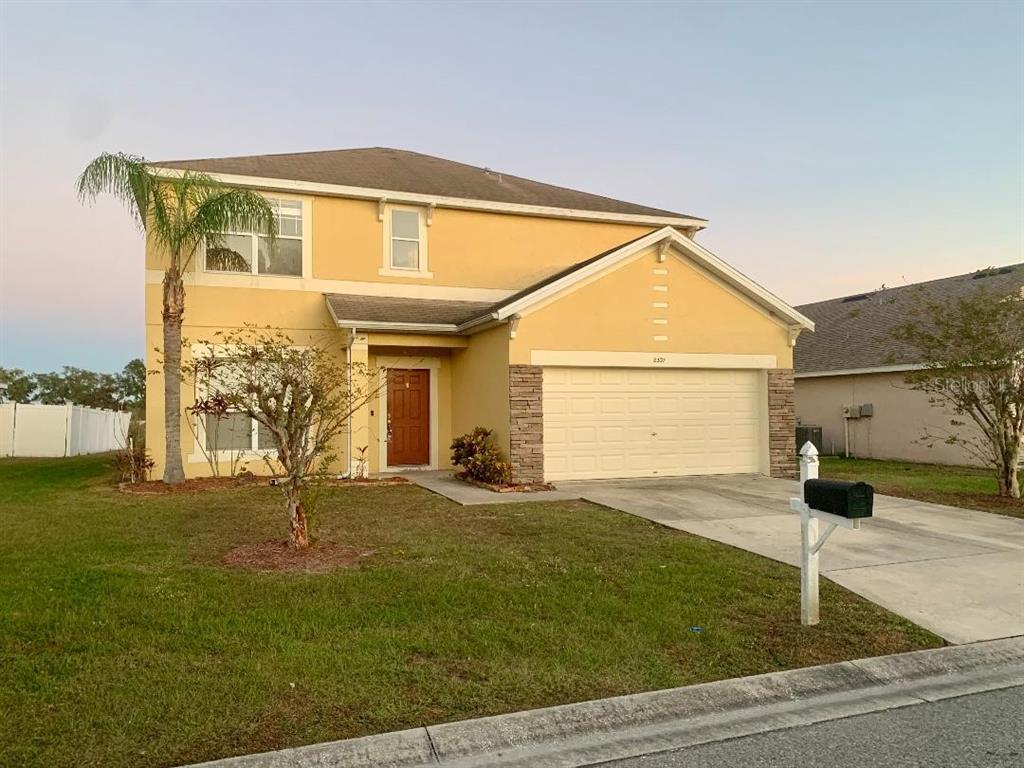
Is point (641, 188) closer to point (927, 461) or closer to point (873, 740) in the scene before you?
point (927, 461)

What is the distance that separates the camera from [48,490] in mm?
12484

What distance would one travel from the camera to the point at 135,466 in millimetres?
13141

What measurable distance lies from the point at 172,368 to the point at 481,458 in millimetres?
5876

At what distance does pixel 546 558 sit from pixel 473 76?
38.6 feet

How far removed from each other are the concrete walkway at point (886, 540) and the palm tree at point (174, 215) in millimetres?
4773

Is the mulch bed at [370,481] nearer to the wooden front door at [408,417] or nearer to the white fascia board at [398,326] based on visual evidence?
Answer: the wooden front door at [408,417]

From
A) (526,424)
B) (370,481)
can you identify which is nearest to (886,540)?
(526,424)

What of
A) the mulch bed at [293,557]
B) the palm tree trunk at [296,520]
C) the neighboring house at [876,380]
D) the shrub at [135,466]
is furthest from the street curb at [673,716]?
the neighboring house at [876,380]

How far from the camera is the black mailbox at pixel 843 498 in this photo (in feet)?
14.8

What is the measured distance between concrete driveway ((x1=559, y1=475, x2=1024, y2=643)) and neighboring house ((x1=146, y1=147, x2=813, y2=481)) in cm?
162

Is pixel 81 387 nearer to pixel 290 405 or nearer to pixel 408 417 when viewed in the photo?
pixel 408 417

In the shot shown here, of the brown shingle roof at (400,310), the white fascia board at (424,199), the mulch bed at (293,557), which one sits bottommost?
the mulch bed at (293,557)

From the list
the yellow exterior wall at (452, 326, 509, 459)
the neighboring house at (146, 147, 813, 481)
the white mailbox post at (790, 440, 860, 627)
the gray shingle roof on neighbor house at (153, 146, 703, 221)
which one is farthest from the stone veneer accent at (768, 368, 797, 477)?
the white mailbox post at (790, 440, 860, 627)

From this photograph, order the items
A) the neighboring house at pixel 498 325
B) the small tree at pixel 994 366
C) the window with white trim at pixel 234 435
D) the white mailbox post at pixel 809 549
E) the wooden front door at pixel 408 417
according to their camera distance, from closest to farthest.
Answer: the white mailbox post at pixel 809 549 → the small tree at pixel 994 366 → the neighboring house at pixel 498 325 → the window with white trim at pixel 234 435 → the wooden front door at pixel 408 417
